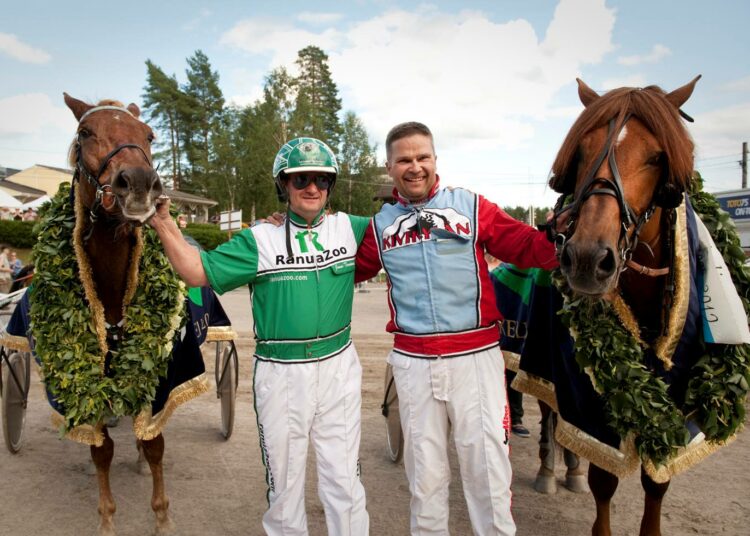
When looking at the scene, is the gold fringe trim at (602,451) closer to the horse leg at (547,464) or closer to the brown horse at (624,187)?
the brown horse at (624,187)

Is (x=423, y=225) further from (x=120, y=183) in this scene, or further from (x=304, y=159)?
(x=120, y=183)

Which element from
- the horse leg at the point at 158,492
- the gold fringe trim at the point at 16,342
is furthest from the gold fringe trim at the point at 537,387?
the gold fringe trim at the point at 16,342

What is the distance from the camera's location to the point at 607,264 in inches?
67.4

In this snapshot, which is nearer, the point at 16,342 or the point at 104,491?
the point at 104,491

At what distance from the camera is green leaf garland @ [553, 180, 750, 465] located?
2.13 m

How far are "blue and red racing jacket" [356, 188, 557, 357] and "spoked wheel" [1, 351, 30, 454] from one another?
3.59 meters

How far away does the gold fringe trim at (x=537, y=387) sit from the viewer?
2.89 meters

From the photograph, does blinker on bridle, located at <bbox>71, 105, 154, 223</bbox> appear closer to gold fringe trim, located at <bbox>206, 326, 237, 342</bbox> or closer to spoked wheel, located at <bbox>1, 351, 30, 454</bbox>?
gold fringe trim, located at <bbox>206, 326, 237, 342</bbox>

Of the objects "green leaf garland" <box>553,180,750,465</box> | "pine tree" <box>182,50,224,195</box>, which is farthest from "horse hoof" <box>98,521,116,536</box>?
"pine tree" <box>182,50,224,195</box>

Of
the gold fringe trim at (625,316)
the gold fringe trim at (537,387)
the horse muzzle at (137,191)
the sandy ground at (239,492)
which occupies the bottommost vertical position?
the sandy ground at (239,492)

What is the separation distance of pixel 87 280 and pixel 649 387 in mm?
2900

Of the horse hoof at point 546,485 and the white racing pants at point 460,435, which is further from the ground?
the white racing pants at point 460,435

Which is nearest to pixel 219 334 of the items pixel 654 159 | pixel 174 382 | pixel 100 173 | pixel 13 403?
pixel 174 382

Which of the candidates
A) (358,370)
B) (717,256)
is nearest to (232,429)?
(358,370)
